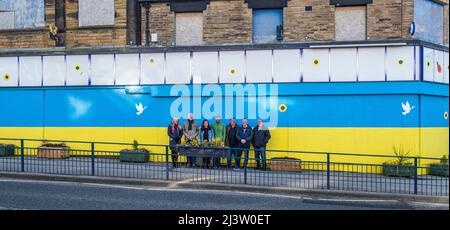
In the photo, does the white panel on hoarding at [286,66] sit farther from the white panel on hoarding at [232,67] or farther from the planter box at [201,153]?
the planter box at [201,153]

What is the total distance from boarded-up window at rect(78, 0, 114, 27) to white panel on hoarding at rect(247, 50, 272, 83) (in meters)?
5.60

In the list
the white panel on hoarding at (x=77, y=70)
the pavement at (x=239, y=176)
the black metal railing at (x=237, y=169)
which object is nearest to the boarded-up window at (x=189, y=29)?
the white panel on hoarding at (x=77, y=70)

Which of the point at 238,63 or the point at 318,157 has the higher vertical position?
the point at 238,63

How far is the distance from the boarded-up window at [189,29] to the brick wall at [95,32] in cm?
198

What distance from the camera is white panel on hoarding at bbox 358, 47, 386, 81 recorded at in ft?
63.1

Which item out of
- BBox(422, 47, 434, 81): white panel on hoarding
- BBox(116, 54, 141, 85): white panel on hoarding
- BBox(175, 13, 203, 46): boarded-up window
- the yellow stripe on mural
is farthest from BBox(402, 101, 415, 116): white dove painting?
BBox(116, 54, 141, 85): white panel on hoarding

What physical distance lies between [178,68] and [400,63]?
7.26 meters

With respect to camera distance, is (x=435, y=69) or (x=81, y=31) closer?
(x=435, y=69)

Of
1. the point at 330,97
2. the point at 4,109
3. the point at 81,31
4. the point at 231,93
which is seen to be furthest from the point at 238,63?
the point at 4,109

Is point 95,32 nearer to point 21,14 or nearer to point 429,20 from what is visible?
point 21,14

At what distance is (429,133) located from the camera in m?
19.5
